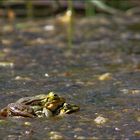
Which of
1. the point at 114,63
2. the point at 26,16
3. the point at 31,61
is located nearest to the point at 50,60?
the point at 31,61

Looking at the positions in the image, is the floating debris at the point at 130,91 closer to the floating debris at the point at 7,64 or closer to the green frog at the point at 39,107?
Answer: the green frog at the point at 39,107

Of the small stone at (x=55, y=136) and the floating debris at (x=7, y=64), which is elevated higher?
the small stone at (x=55, y=136)

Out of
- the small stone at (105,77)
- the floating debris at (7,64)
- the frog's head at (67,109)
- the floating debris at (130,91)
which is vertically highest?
the frog's head at (67,109)

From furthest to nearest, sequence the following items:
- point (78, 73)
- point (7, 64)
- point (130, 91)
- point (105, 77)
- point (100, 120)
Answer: point (7, 64) → point (78, 73) → point (105, 77) → point (130, 91) → point (100, 120)

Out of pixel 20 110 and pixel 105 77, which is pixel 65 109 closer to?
pixel 20 110

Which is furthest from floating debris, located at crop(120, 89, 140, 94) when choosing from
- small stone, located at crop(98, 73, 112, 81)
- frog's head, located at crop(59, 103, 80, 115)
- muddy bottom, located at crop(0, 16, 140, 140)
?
frog's head, located at crop(59, 103, 80, 115)

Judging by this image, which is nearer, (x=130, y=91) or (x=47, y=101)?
(x=47, y=101)

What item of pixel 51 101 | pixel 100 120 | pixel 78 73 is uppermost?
pixel 51 101

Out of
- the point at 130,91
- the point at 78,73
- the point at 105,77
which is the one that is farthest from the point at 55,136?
the point at 78,73

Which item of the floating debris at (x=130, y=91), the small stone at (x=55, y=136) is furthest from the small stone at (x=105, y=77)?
the small stone at (x=55, y=136)
